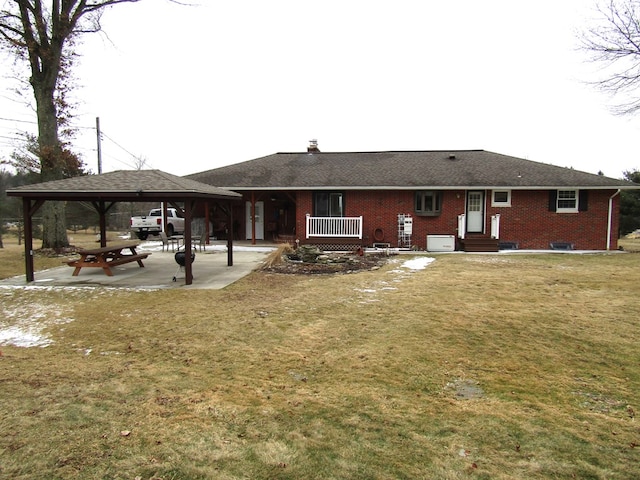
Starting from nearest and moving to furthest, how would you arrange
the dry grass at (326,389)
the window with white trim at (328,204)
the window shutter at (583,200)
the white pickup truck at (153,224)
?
the dry grass at (326,389), the window shutter at (583,200), the window with white trim at (328,204), the white pickup truck at (153,224)

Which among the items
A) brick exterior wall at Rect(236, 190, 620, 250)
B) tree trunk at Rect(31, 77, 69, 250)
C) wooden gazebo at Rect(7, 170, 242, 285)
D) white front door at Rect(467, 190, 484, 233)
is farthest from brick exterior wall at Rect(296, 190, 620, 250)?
tree trunk at Rect(31, 77, 69, 250)

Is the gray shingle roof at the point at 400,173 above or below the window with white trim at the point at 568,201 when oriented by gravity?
above

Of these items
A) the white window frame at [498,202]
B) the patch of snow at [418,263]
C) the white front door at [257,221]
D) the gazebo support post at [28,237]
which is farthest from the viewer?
the white front door at [257,221]

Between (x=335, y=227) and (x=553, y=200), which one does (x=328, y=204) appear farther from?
(x=553, y=200)

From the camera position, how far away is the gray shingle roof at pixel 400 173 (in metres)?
16.6

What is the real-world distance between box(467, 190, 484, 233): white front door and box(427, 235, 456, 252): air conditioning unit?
1.09 metres

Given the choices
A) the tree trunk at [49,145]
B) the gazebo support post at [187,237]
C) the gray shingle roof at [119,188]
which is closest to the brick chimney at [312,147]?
the tree trunk at [49,145]

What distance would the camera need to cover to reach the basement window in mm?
17000

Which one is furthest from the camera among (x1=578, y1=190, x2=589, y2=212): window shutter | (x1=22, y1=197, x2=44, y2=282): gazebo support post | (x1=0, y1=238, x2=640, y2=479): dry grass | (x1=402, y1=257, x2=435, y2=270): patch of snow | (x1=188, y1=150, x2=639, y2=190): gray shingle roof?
(x1=188, y1=150, x2=639, y2=190): gray shingle roof

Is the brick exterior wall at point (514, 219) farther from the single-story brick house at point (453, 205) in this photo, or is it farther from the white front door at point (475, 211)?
the white front door at point (475, 211)

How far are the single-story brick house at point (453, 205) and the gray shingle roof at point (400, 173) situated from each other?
43 millimetres

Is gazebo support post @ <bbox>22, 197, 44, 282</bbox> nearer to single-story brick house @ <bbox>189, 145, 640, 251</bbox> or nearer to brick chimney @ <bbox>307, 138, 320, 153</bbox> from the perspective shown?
single-story brick house @ <bbox>189, 145, 640, 251</bbox>

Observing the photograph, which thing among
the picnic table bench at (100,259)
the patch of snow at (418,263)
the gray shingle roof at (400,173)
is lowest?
the patch of snow at (418,263)

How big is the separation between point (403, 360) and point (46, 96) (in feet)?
52.3
